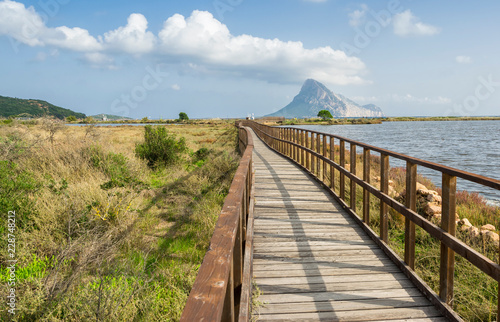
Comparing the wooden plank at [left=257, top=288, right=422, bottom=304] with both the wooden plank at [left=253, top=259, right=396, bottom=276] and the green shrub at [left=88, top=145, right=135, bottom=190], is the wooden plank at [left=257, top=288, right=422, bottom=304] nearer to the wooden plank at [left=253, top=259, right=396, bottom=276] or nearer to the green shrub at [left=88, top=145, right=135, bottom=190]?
the wooden plank at [left=253, top=259, right=396, bottom=276]

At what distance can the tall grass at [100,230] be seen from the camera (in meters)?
3.32

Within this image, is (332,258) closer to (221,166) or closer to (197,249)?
(197,249)

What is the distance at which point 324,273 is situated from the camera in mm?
3666

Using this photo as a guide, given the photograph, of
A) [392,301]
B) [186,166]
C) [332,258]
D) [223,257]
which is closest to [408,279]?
[392,301]

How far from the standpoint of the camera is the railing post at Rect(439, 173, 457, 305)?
289cm

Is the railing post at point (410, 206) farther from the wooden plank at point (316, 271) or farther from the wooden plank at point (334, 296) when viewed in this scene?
the wooden plank at point (334, 296)

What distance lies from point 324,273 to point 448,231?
1395mm

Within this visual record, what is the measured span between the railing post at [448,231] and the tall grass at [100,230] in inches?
106

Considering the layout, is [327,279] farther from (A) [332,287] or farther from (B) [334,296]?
(B) [334,296]

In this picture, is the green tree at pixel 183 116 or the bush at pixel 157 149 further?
the green tree at pixel 183 116

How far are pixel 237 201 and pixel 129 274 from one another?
3018mm

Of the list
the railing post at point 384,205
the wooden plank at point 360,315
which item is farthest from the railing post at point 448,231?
the railing post at point 384,205

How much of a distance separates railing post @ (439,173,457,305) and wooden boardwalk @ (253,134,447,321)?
8.9 inches

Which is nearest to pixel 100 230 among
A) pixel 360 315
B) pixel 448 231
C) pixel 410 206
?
pixel 360 315
